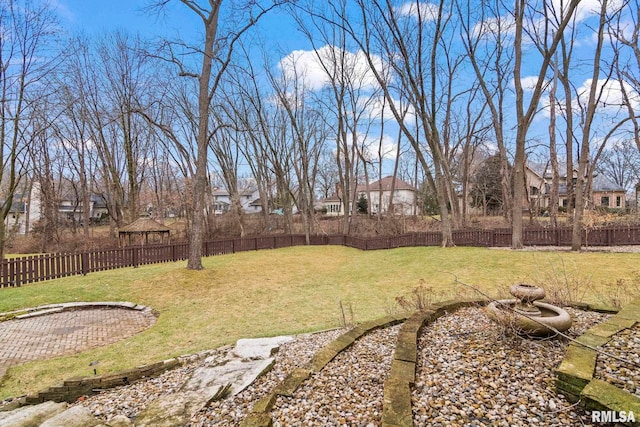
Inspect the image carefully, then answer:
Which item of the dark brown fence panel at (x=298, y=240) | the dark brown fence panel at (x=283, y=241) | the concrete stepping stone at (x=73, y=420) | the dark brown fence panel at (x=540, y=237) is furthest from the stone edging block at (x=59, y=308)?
the dark brown fence panel at (x=540, y=237)

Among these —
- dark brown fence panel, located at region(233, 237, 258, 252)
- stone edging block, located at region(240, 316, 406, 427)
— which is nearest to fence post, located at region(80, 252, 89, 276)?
dark brown fence panel, located at region(233, 237, 258, 252)

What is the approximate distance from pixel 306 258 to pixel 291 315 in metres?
9.65

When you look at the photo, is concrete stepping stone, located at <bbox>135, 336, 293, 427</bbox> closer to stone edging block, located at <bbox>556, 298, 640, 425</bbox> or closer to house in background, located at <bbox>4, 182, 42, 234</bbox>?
stone edging block, located at <bbox>556, 298, 640, 425</bbox>

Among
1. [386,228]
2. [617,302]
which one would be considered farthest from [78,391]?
[386,228]

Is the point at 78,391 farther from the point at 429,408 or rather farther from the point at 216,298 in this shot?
the point at 216,298

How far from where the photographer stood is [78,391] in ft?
13.0

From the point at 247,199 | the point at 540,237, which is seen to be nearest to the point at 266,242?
the point at 540,237

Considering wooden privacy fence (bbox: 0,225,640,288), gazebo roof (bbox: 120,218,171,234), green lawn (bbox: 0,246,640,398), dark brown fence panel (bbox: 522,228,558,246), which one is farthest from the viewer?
gazebo roof (bbox: 120,218,171,234)

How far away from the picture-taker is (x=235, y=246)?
1923cm

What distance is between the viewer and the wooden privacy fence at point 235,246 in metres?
10.4

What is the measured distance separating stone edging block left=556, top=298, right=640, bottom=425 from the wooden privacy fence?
1403 centimetres

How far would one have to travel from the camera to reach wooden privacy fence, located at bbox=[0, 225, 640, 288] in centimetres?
1045

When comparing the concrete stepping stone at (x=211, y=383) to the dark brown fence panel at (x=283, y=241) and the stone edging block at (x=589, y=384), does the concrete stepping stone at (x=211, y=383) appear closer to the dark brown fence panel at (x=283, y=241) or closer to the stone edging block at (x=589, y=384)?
the stone edging block at (x=589, y=384)

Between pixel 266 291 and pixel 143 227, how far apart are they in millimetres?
11541
